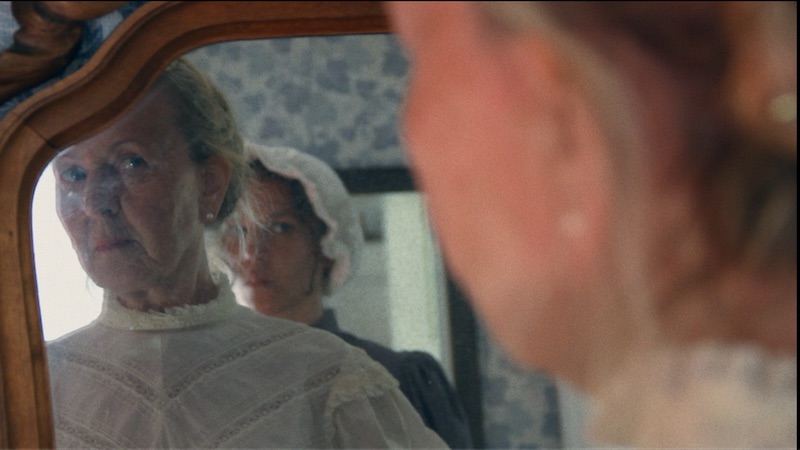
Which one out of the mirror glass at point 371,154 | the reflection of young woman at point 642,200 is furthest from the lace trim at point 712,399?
the mirror glass at point 371,154

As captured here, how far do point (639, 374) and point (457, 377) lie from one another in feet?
0.60

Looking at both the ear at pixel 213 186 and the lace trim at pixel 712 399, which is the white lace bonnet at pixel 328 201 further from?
the lace trim at pixel 712 399

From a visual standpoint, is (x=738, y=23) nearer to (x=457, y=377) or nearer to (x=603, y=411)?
(x=603, y=411)

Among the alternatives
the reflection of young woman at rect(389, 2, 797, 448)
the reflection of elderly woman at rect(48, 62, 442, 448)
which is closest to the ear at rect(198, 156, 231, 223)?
the reflection of elderly woman at rect(48, 62, 442, 448)

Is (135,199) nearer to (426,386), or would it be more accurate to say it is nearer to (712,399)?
(426,386)

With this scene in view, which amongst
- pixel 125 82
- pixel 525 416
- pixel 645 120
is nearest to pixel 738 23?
pixel 645 120

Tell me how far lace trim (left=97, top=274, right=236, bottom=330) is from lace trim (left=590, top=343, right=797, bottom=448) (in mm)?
264

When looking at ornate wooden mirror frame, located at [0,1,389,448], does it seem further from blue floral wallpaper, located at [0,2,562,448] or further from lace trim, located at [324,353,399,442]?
lace trim, located at [324,353,399,442]

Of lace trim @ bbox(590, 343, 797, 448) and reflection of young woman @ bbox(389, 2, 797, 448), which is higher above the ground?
reflection of young woman @ bbox(389, 2, 797, 448)

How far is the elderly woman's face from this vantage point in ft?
1.91

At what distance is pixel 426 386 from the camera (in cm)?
55

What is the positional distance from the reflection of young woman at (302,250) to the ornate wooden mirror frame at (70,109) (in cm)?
7

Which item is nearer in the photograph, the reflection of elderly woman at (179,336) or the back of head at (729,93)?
the back of head at (729,93)

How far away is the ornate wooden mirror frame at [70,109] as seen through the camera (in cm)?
57
